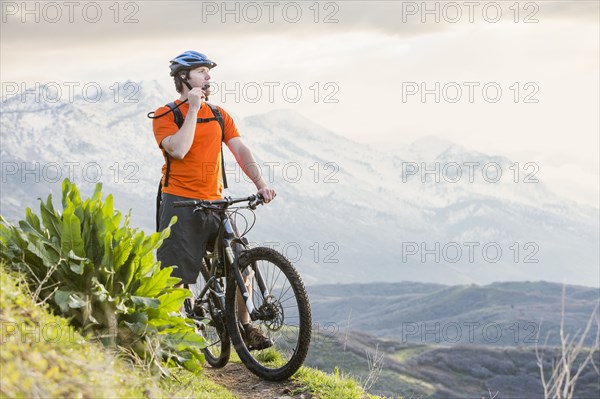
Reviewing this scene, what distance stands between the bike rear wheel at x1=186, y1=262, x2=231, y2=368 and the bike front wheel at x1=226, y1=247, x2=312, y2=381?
34 cm

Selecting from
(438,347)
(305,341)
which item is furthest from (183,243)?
(438,347)

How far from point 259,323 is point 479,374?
154 meters

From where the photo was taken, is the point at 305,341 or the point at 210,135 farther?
the point at 210,135

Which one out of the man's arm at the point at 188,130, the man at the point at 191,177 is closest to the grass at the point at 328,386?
the man at the point at 191,177

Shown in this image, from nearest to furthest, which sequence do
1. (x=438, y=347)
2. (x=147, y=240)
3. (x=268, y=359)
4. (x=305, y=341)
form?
(x=147, y=240) < (x=305, y=341) < (x=268, y=359) < (x=438, y=347)

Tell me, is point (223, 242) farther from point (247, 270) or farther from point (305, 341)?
point (305, 341)

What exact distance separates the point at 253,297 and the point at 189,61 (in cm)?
232

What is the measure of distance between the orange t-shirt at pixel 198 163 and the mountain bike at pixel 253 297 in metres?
0.24

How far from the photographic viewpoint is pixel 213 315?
27.0 feet

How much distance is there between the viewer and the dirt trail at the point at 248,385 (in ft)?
24.1

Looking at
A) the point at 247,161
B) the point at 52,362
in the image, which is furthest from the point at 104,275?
the point at 247,161

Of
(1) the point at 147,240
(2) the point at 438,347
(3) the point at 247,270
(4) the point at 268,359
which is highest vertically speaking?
(1) the point at 147,240

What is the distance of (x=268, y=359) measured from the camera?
821cm

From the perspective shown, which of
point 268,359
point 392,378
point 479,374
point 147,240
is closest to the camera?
point 147,240
